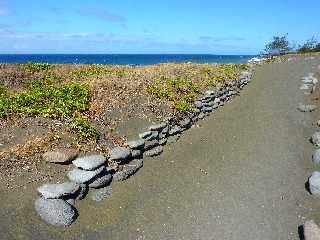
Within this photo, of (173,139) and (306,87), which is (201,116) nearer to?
(173,139)

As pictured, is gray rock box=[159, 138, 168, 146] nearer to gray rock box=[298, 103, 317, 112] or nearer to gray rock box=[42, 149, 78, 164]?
gray rock box=[42, 149, 78, 164]

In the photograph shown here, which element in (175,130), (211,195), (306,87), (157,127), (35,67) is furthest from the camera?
(306,87)

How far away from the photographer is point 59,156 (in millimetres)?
12758

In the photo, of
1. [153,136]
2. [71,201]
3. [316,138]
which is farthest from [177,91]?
[71,201]

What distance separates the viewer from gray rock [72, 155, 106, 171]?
12320mm

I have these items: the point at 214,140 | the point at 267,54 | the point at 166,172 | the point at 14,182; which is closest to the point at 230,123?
the point at 214,140

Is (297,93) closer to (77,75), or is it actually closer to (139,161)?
(77,75)

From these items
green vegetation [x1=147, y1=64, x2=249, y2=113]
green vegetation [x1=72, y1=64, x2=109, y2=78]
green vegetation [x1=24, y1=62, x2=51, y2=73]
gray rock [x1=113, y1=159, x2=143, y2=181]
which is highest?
green vegetation [x1=24, y1=62, x2=51, y2=73]

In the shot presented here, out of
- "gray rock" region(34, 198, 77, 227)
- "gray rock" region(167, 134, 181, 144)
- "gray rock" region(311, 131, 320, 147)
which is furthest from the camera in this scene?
"gray rock" region(311, 131, 320, 147)

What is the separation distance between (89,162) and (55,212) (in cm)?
204

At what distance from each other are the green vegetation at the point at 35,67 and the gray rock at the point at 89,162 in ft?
41.1

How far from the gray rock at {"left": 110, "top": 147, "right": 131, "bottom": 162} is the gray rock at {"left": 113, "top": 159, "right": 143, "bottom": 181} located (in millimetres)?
307

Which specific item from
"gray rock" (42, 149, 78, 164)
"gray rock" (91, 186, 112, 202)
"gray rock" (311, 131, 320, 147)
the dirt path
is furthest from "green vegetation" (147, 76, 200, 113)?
"gray rock" (91, 186, 112, 202)

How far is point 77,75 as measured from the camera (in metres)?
23.7
